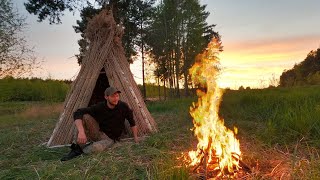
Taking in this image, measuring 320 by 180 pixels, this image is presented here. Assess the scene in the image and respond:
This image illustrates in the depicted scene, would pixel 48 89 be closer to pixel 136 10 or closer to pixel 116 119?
pixel 136 10

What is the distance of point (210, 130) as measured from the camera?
4.43m

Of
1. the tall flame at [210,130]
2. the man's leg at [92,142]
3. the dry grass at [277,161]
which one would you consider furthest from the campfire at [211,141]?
the man's leg at [92,142]

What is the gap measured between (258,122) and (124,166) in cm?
374

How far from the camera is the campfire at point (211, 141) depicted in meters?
4.11

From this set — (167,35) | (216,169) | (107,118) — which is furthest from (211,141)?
(167,35)

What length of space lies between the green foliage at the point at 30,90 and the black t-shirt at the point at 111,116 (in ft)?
57.0

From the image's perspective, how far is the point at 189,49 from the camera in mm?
23562

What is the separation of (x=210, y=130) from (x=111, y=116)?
2.09 metres

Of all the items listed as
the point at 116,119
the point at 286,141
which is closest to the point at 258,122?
the point at 286,141

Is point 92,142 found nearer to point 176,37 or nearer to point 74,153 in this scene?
point 74,153

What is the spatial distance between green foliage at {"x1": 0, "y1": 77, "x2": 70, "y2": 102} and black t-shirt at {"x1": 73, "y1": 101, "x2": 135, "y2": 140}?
1739 centimetres

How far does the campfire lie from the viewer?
4.11m

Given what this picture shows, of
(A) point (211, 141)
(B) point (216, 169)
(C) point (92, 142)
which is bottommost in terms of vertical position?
(B) point (216, 169)

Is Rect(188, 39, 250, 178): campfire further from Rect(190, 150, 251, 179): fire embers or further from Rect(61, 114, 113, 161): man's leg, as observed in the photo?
Rect(61, 114, 113, 161): man's leg
